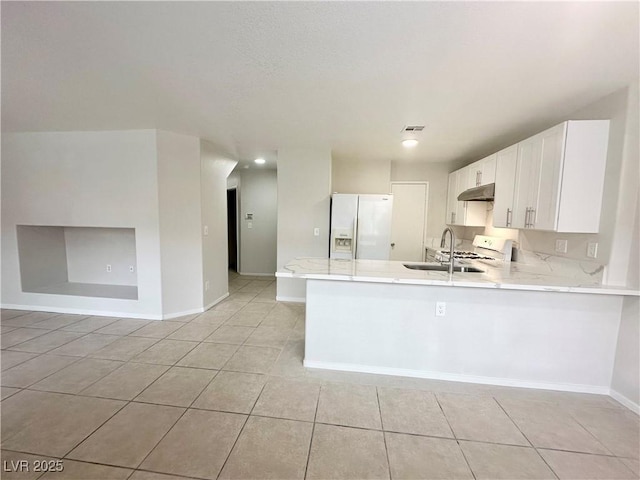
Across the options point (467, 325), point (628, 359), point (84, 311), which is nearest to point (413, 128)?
point (467, 325)

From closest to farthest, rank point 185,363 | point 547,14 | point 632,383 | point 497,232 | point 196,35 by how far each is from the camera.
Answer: point 547,14
point 196,35
point 632,383
point 185,363
point 497,232

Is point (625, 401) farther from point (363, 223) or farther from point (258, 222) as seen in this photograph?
point (258, 222)

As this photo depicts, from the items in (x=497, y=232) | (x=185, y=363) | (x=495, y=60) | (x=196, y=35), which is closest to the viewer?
(x=196, y=35)

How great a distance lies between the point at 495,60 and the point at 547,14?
14.9 inches

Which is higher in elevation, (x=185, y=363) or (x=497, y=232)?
(x=497, y=232)

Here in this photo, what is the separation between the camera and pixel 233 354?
108 inches

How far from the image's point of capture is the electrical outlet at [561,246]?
8.46ft

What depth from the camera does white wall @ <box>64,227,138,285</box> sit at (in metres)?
4.26

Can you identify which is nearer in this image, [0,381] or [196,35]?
[196,35]

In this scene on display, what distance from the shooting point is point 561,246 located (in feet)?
8.63

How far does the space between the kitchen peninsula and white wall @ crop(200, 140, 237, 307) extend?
1987 mm

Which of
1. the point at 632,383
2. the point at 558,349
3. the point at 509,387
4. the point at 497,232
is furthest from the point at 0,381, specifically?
the point at 497,232

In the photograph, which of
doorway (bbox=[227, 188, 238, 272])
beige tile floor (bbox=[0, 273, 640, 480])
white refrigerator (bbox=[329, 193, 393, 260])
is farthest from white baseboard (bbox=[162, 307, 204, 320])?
doorway (bbox=[227, 188, 238, 272])

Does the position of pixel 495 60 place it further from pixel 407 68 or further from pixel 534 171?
pixel 534 171
